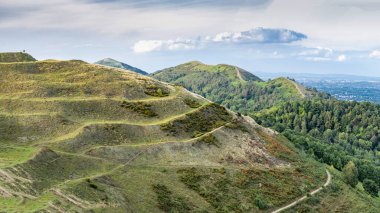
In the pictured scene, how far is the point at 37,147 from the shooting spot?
287ft

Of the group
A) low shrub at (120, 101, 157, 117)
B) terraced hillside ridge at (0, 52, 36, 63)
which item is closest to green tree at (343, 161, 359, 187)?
low shrub at (120, 101, 157, 117)

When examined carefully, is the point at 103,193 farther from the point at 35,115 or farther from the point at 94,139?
the point at 35,115

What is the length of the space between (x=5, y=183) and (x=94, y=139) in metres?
32.6

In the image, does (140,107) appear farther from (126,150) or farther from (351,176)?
(351,176)

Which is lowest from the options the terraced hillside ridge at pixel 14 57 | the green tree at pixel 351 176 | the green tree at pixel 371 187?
the green tree at pixel 371 187

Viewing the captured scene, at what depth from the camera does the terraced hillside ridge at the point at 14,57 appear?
149875 millimetres

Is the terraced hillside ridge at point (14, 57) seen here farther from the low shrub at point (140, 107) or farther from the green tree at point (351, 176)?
the green tree at point (351, 176)

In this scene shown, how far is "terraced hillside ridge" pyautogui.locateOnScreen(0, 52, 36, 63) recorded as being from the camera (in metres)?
150

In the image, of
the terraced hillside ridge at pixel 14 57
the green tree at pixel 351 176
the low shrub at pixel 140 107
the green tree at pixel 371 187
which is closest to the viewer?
the low shrub at pixel 140 107

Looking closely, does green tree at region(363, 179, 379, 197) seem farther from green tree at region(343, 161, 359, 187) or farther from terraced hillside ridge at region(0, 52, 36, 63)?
terraced hillside ridge at region(0, 52, 36, 63)

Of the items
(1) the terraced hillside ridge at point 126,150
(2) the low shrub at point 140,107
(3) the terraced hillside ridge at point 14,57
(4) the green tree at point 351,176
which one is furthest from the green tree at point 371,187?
(3) the terraced hillside ridge at point 14,57

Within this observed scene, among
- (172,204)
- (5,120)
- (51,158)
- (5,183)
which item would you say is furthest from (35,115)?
(172,204)

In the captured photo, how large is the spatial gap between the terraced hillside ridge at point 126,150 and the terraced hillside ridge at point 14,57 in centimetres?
1927

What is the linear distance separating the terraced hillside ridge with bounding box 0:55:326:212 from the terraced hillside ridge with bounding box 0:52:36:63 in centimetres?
1927
